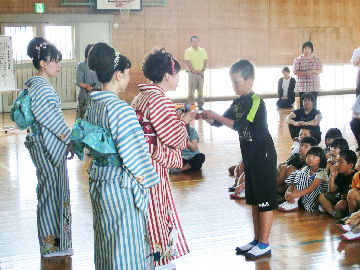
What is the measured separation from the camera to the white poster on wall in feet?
35.6

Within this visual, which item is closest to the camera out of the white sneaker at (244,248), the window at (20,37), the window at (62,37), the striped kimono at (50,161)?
the striped kimono at (50,161)

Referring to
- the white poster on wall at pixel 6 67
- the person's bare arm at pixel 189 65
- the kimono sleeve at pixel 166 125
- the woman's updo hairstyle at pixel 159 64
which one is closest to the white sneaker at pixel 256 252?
the kimono sleeve at pixel 166 125

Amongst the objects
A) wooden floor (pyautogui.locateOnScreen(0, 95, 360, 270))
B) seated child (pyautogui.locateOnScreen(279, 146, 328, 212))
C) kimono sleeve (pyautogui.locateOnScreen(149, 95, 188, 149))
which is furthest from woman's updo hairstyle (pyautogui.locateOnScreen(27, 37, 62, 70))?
seated child (pyautogui.locateOnScreen(279, 146, 328, 212))

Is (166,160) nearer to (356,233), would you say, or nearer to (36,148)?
(36,148)

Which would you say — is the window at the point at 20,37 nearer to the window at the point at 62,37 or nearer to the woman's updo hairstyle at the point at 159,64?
the window at the point at 62,37

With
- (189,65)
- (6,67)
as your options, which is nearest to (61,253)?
(6,67)

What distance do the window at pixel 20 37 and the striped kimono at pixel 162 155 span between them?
1072 cm

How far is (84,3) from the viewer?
46.2 ft

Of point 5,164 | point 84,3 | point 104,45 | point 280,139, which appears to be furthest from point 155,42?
point 104,45

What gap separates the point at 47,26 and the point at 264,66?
5.72 meters

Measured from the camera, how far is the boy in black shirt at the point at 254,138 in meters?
3.84

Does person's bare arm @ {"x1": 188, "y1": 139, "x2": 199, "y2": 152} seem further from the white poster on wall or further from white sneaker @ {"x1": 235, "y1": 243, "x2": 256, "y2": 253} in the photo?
the white poster on wall

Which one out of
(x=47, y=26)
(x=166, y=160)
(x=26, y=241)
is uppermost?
(x=47, y=26)

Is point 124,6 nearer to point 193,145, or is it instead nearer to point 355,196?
point 193,145
